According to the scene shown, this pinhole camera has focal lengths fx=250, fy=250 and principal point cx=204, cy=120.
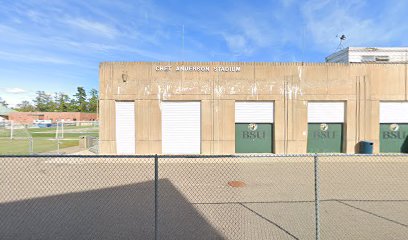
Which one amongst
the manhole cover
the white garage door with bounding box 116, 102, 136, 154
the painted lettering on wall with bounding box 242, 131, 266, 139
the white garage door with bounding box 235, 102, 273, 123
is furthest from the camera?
the painted lettering on wall with bounding box 242, 131, 266, 139

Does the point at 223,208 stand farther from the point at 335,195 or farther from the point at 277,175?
the point at 277,175

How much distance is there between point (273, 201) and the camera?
21.3 ft

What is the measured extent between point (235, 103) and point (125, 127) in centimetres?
715

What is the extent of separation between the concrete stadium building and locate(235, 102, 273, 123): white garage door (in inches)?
2.5

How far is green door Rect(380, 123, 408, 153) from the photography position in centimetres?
1641

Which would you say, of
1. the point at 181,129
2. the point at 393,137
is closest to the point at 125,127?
the point at 181,129

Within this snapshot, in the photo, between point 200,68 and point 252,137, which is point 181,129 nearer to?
point 200,68

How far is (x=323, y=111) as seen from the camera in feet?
53.1

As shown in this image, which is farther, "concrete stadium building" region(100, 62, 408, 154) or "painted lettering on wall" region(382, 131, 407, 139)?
"painted lettering on wall" region(382, 131, 407, 139)

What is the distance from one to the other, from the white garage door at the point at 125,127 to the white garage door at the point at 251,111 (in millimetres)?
6678

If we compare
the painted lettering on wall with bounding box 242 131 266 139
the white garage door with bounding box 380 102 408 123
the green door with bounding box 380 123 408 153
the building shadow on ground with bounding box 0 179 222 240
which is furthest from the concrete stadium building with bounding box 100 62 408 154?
the building shadow on ground with bounding box 0 179 222 240

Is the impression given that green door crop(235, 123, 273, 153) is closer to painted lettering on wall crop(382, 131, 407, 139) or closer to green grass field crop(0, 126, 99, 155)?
painted lettering on wall crop(382, 131, 407, 139)

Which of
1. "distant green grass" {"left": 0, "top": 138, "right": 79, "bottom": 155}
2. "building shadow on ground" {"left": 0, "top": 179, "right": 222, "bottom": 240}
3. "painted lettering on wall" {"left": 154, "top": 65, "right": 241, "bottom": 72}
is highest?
"painted lettering on wall" {"left": 154, "top": 65, "right": 241, "bottom": 72}

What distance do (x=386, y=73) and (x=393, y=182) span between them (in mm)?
10476
